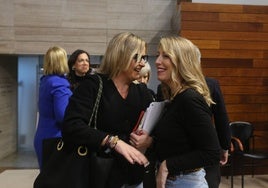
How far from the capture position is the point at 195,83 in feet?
4.94

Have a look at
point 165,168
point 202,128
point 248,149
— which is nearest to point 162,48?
point 202,128

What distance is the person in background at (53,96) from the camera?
249cm

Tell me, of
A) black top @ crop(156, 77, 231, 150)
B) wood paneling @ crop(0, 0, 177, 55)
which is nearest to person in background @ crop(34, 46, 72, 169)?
black top @ crop(156, 77, 231, 150)

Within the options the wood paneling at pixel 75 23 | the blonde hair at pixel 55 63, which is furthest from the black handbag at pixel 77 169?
the wood paneling at pixel 75 23

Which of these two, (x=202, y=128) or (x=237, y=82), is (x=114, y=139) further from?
(x=237, y=82)

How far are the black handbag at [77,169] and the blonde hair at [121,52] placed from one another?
0.38 feet

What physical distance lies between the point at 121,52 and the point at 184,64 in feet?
0.92

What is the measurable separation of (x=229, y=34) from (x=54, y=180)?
170 inches

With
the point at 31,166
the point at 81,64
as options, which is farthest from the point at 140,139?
the point at 31,166

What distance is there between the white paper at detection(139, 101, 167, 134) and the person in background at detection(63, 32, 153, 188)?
0.21ft

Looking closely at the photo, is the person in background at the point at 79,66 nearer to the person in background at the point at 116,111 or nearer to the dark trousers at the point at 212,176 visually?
the dark trousers at the point at 212,176

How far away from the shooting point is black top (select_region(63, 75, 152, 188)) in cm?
144

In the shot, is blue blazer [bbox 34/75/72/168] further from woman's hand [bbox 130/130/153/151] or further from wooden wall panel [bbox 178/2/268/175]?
wooden wall panel [bbox 178/2/268/175]

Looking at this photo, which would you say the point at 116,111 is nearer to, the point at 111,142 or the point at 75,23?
the point at 111,142
